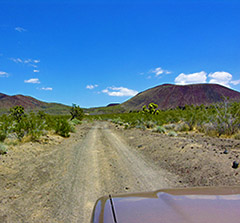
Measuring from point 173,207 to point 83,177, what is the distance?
4.73 metres

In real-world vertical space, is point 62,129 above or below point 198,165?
above

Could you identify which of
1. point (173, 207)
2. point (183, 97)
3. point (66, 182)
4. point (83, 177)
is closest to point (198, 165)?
point (83, 177)

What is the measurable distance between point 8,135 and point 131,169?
8.31 meters

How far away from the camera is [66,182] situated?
18.6 feet

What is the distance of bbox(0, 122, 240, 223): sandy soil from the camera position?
4098 mm

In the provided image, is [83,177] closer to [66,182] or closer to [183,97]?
[66,182]

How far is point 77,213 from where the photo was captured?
3842 millimetres

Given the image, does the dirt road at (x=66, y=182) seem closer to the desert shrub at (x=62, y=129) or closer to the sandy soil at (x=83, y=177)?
the sandy soil at (x=83, y=177)

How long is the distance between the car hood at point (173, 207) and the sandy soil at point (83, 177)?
2.03 metres

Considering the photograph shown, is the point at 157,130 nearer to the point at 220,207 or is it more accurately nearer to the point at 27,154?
the point at 27,154

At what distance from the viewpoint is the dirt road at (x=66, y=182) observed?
3.97 metres

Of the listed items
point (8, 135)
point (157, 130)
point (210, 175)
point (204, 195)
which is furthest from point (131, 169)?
point (157, 130)

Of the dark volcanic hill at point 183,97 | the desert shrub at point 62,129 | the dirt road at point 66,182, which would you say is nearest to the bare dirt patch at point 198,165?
the dirt road at point 66,182

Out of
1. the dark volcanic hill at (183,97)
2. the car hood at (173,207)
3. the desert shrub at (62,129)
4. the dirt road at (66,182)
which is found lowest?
the dirt road at (66,182)
